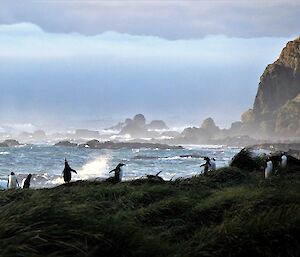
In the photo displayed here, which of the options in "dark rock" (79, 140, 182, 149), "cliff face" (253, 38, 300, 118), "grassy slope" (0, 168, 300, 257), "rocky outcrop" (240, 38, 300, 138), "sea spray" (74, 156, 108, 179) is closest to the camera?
"grassy slope" (0, 168, 300, 257)

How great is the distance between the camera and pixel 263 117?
147 metres

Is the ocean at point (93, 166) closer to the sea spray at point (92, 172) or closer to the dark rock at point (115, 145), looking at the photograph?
the sea spray at point (92, 172)

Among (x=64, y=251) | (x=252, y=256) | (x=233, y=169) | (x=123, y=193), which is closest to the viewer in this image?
(x=64, y=251)

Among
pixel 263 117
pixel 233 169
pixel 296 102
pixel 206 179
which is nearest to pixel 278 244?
pixel 206 179

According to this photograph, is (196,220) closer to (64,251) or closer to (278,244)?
(278,244)

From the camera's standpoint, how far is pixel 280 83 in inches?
5625

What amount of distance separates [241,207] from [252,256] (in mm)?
2141

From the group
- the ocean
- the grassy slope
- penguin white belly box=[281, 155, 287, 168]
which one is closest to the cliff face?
the ocean

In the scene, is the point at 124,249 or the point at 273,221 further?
the point at 273,221

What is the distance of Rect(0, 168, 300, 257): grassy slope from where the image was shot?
18.9 ft

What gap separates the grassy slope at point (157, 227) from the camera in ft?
18.9

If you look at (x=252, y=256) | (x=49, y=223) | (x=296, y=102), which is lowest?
(x=252, y=256)

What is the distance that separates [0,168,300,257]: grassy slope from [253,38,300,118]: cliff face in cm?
13212

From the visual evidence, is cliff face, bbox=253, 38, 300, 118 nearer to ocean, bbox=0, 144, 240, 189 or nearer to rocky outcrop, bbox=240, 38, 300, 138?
rocky outcrop, bbox=240, 38, 300, 138
